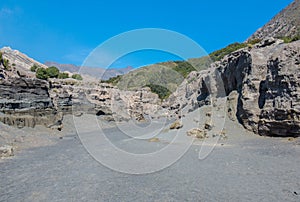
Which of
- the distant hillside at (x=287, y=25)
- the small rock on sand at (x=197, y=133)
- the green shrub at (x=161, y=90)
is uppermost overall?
the distant hillside at (x=287, y=25)

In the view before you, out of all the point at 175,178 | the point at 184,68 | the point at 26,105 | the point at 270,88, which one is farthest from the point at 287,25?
the point at 175,178

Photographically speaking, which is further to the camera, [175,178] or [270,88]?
[270,88]

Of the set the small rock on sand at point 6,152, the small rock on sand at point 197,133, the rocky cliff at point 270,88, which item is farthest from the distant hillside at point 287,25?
the small rock on sand at point 6,152

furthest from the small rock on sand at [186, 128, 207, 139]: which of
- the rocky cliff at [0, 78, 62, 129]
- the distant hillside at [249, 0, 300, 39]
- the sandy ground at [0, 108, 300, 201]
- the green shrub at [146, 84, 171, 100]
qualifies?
the green shrub at [146, 84, 171, 100]

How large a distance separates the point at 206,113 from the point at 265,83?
5.33 metres

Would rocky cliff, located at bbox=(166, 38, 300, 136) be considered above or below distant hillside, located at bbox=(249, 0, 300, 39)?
below

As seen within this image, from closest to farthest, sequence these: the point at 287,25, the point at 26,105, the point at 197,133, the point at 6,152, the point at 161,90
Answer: the point at 6,152
the point at 197,133
the point at 26,105
the point at 287,25
the point at 161,90

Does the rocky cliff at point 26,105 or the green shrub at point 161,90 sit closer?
the rocky cliff at point 26,105

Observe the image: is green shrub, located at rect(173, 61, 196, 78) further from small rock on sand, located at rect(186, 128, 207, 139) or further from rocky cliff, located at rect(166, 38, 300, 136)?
small rock on sand, located at rect(186, 128, 207, 139)

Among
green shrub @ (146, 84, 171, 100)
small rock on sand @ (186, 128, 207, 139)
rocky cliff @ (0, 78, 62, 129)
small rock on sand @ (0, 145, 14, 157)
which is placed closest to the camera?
small rock on sand @ (0, 145, 14, 157)

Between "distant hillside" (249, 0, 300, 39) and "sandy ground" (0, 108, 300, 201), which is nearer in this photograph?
"sandy ground" (0, 108, 300, 201)

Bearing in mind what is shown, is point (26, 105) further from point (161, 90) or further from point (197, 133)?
point (161, 90)

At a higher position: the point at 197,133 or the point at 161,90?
the point at 161,90

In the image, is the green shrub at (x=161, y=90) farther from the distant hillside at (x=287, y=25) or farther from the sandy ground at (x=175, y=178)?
the sandy ground at (x=175, y=178)
